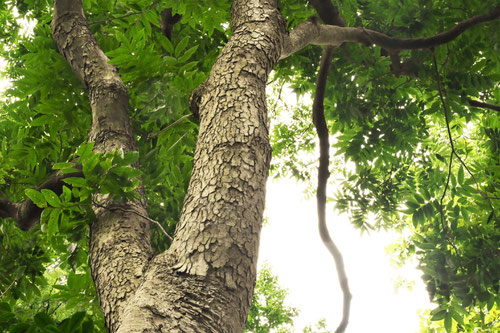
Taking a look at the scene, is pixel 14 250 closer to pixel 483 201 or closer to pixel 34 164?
pixel 34 164

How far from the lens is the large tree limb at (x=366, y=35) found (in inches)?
126

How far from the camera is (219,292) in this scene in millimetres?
1487

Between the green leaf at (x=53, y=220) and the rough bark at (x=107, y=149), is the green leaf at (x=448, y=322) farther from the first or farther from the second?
the green leaf at (x=53, y=220)

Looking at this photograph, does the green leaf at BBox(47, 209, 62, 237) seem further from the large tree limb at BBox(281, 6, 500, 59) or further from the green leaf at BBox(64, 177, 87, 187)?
the large tree limb at BBox(281, 6, 500, 59)

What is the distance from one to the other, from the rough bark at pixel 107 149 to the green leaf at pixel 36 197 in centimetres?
28

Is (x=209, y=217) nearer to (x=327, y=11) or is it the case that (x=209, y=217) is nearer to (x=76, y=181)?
(x=76, y=181)

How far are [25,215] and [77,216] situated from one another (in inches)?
25.7

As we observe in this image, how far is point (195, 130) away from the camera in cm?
504

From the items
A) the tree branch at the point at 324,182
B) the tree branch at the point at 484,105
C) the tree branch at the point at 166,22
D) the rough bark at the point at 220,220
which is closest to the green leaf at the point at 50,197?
the rough bark at the point at 220,220

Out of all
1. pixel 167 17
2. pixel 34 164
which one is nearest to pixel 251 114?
pixel 34 164

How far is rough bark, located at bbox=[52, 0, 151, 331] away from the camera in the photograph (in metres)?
1.83

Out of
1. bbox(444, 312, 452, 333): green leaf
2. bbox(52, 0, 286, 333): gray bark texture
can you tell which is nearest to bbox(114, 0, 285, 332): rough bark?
bbox(52, 0, 286, 333): gray bark texture

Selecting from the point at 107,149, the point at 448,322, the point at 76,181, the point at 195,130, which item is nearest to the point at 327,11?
the point at 195,130

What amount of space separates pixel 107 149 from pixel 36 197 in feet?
1.80
